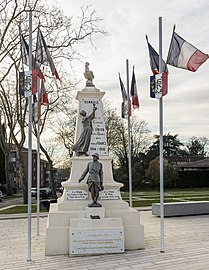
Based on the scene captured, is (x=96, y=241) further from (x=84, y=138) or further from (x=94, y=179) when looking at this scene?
(x=84, y=138)

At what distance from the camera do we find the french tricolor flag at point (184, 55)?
809 centimetres

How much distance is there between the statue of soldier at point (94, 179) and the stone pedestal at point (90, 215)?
300 mm

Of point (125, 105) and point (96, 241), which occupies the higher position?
point (125, 105)

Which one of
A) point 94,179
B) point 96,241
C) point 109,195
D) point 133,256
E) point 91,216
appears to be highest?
point 94,179

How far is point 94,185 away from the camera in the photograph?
8.77 m

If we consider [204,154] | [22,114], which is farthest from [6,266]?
[204,154]

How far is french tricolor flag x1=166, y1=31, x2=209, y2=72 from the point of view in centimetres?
809

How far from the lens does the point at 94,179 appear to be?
8.74 metres

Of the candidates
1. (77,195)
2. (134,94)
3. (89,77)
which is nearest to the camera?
(77,195)

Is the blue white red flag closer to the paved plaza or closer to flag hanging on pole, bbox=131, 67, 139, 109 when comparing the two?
flag hanging on pole, bbox=131, 67, 139, 109

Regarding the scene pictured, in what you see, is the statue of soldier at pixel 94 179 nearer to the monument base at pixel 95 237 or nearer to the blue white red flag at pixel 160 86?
the monument base at pixel 95 237

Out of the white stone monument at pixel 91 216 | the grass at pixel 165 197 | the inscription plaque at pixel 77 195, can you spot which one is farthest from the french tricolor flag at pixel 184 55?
the grass at pixel 165 197

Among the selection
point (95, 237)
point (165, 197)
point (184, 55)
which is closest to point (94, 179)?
Answer: point (95, 237)

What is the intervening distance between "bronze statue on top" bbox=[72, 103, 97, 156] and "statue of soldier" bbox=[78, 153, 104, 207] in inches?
31.7
